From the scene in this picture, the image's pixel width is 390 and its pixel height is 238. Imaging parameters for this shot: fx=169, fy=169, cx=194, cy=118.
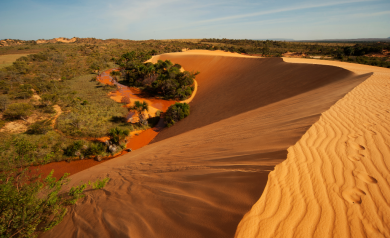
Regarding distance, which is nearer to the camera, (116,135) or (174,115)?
(116,135)

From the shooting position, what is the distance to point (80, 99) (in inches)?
608

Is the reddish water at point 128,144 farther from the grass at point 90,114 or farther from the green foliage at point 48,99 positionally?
the green foliage at point 48,99

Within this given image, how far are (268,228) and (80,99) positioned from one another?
59.1 feet

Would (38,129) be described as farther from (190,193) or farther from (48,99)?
(190,193)

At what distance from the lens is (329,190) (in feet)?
6.61

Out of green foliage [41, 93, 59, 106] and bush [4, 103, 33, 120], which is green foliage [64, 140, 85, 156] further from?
green foliage [41, 93, 59, 106]

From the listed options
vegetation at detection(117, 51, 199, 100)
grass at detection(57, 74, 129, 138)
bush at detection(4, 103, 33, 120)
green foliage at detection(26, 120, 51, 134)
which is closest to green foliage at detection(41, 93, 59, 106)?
grass at detection(57, 74, 129, 138)

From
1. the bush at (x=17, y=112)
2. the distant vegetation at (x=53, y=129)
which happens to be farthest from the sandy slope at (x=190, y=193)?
the bush at (x=17, y=112)

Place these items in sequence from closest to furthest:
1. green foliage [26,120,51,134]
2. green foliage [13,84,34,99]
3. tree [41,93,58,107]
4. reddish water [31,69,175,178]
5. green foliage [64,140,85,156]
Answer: reddish water [31,69,175,178], green foliage [64,140,85,156], green foliage [26,120,51,134], tree [41,93,58,107], green foliage [13,84,34,99]

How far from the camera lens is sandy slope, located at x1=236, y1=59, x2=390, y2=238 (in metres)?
1.62

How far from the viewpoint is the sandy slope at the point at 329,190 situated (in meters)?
1.62

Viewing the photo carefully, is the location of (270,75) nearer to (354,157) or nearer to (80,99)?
(354,157)

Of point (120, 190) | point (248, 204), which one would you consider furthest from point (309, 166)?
point (120, 190)

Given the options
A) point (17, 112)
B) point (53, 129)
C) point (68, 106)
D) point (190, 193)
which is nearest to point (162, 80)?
point (68, 106)
